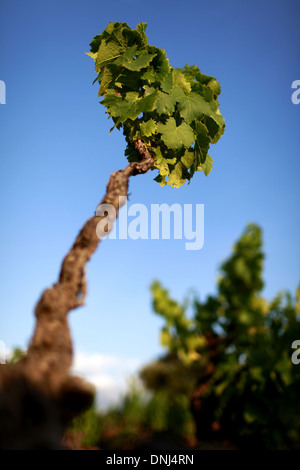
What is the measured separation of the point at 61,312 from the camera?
1821 mm

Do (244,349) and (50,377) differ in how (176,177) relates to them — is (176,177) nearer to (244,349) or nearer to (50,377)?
(50,377)

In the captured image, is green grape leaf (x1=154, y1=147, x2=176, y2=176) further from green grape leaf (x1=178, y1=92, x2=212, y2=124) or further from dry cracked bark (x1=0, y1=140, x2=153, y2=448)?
dry cracked bark (x1=0, y1=140, x2=153, y2=448)

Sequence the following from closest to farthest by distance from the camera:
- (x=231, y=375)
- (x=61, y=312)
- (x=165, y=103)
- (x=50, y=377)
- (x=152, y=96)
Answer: (x=50, y=377) → (x=61, y=312) → (x=152, y=96) → (x=165, y=103) → (x=231, y=375)

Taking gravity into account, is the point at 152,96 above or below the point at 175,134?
above

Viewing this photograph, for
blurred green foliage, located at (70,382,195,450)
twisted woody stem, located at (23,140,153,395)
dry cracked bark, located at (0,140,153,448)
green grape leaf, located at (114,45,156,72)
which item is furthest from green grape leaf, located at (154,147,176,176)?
blurred green foliage, located at (70,382,195,450)

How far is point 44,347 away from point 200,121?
2.32 m

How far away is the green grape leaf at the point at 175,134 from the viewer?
2693 millimetres

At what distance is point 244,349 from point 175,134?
7.57 metres

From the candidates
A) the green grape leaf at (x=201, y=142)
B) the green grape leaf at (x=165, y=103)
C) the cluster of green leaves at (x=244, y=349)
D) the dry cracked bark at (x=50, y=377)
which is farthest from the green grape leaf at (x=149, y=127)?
the cluster of green leaves at (x=244, y=349)

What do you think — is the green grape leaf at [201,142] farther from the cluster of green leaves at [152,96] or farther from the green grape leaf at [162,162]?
the green grape leaf at [162,162]

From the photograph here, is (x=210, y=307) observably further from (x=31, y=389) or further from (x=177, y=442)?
(x=31, y=389)

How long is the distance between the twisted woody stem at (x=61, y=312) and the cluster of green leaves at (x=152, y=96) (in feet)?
2.20

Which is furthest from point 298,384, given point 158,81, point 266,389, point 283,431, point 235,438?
point 158,81

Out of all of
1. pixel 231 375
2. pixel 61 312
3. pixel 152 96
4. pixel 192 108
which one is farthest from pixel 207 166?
pixel 231 375
